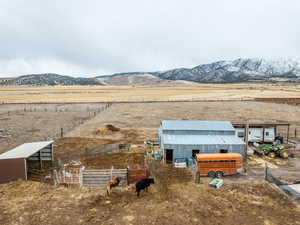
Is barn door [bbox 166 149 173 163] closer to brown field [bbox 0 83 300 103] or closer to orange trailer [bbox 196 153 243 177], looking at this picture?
orange trailer [bbox 196 153 243 177]

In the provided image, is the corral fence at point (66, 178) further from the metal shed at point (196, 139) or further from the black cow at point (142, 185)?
the metal shed at point (196, 139)

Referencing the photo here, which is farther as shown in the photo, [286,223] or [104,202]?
[104,202]

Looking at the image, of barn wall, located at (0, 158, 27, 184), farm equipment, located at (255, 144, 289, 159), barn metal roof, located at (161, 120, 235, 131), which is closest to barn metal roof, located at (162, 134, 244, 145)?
barn metal roof, located at (161, 120, 235, 131)

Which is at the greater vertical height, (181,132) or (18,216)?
(181,132)

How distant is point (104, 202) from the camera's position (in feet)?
45.6

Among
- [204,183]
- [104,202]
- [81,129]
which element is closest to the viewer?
[104,202]

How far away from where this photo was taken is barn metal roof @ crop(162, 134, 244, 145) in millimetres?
21250

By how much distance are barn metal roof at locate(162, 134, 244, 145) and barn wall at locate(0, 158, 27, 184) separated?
480 inches

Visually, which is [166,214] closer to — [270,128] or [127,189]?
[127,189]

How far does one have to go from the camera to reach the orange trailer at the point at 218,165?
1808 centimetres

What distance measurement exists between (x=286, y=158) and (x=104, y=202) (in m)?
19.4

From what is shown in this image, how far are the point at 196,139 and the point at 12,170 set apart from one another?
16483 mm

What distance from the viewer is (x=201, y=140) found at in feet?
72.7

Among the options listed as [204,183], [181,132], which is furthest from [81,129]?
[204,183]
